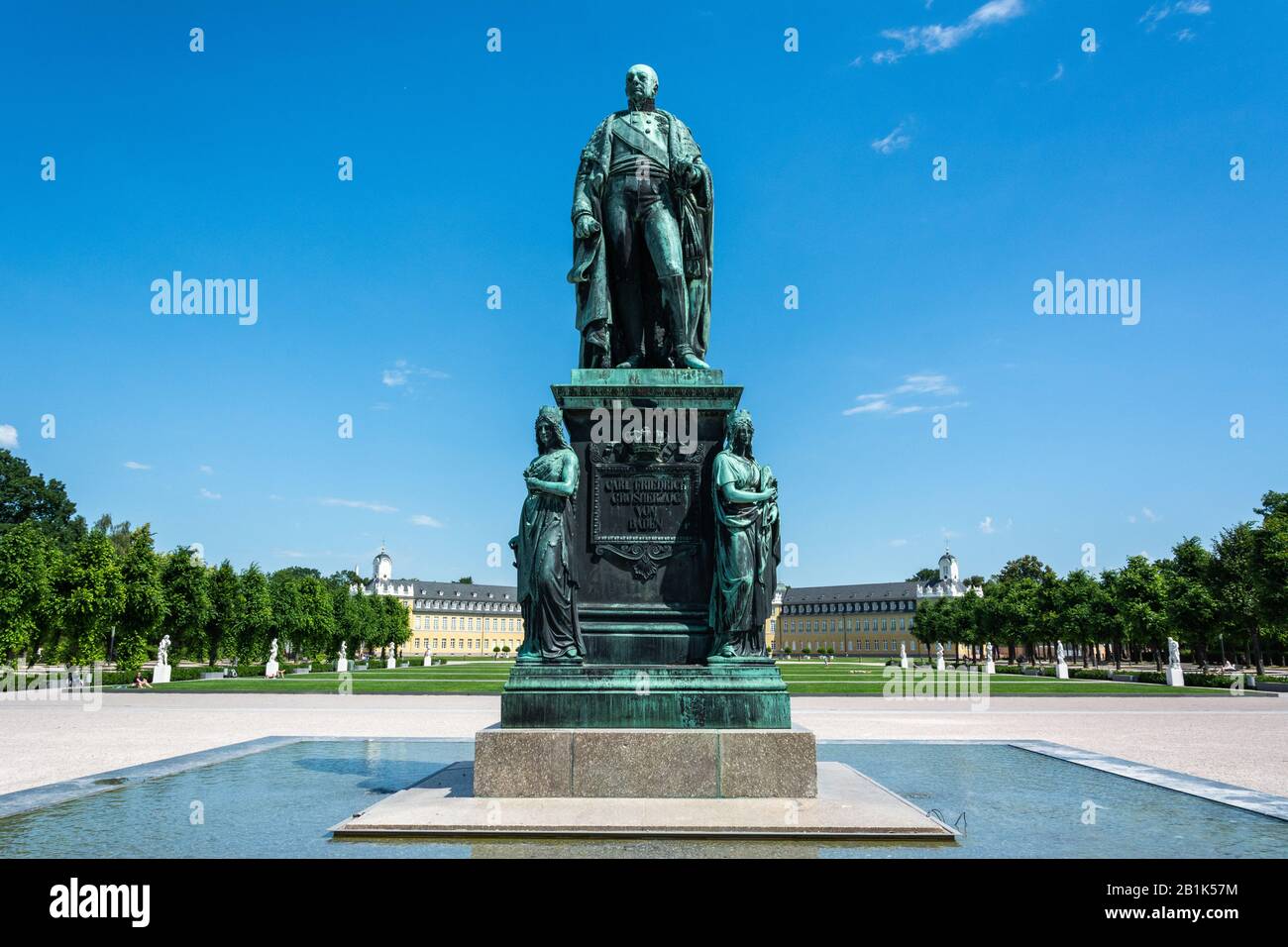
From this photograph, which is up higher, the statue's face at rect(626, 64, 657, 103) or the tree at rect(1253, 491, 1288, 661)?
the statue's face at rect(626, 64, 657, 103)

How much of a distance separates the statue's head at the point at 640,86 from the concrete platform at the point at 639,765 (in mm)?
7151


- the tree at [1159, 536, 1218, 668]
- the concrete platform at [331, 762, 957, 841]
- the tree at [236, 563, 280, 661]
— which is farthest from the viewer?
the tree at [236, 563, 280, 661]

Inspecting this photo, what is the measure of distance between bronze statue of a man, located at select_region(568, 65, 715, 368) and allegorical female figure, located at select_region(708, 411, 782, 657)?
5.31 ft

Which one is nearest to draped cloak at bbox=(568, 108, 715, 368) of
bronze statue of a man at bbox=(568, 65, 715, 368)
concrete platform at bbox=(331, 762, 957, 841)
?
bronze statue of a man at bbox=(568, 65, 715, 368)

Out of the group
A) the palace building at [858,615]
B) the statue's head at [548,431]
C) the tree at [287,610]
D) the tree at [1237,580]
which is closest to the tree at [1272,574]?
the tree at [1237,580]

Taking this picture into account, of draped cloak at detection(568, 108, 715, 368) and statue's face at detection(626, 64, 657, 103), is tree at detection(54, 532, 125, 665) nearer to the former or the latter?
draped cloak at detection(568, 108, 715, 368)

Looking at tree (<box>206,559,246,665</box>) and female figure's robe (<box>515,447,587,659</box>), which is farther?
tree (<box>206,559,246,665</box>)

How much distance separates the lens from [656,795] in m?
8.12

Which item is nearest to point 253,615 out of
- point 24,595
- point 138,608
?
point 138,608

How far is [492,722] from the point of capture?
976 inches

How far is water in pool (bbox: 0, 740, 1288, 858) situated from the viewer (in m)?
6.76

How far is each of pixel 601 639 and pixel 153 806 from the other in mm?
4741

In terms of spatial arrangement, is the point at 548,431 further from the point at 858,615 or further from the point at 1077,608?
the point at 858,615

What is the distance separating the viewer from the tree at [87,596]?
167ft
